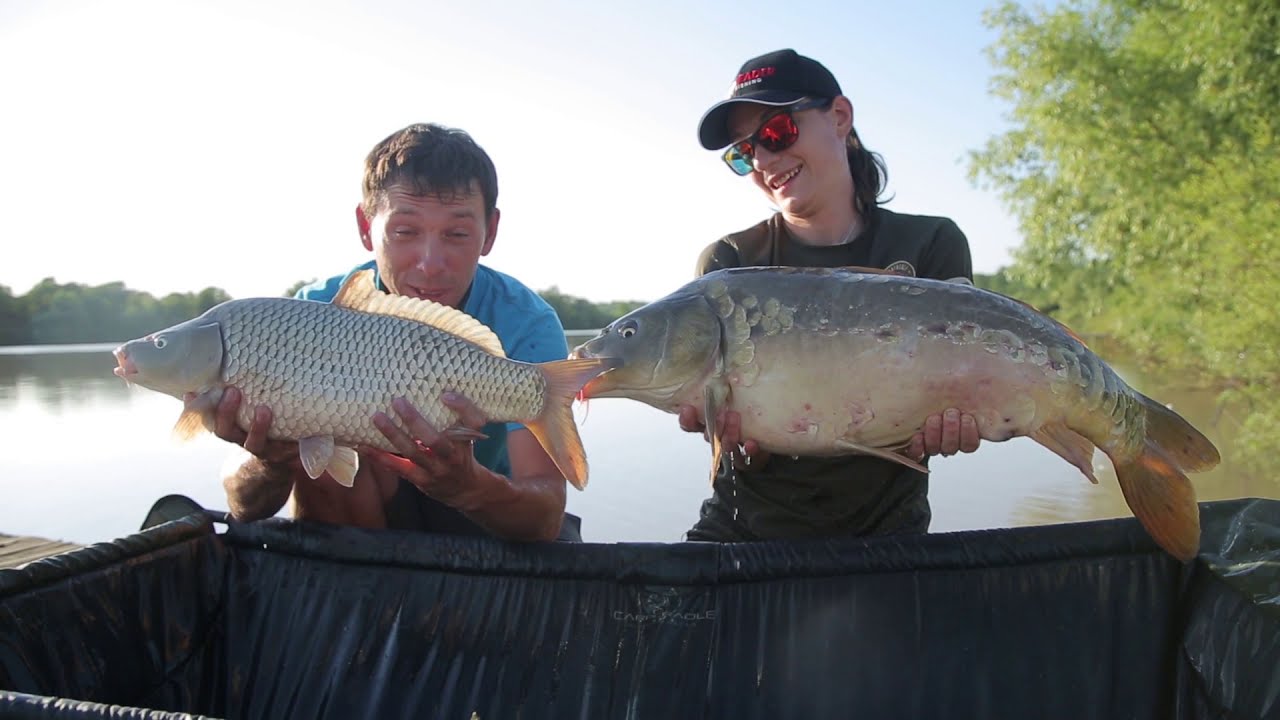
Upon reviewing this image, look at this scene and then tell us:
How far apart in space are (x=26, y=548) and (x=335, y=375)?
7.83ft

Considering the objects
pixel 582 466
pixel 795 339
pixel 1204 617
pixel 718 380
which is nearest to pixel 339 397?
pixel 582 466

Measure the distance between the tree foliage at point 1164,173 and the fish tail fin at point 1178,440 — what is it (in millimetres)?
5494

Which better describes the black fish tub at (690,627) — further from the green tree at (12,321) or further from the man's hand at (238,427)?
the green tree at (12,321)

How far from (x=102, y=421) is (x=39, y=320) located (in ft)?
29.9

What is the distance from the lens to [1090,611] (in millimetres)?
1339

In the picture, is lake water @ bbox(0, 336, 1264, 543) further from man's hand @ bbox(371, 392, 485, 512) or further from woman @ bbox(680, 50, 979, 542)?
man's hand @ bbox(371, 392, 485, 512)

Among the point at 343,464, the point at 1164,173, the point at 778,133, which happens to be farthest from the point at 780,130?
the point at 1164,173

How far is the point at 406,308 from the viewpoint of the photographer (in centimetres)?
134

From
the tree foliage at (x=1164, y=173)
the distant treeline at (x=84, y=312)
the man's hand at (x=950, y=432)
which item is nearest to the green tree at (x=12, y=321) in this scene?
the distant treeline at (x=84, y=312)

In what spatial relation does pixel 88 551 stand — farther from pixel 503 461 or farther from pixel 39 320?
pixel 39 320

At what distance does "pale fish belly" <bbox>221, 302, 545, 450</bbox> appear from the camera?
4.02 ft

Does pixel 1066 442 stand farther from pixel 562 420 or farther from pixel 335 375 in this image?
pixel 335 375

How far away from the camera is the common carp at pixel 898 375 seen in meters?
1.26

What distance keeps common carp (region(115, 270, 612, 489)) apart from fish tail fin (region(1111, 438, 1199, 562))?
0.80 metres
